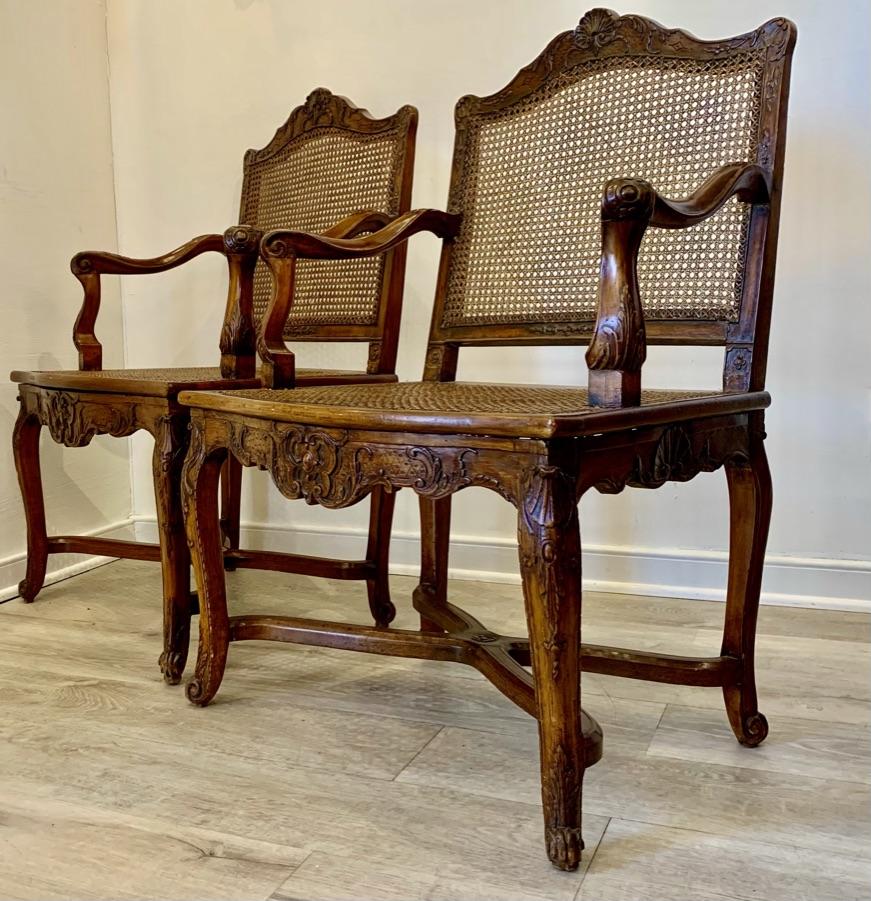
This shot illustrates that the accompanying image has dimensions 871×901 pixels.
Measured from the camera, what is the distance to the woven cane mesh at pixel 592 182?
55.0 inches

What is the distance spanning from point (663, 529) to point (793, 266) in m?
0.64

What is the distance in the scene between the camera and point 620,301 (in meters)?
1.06

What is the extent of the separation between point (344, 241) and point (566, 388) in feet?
1.34

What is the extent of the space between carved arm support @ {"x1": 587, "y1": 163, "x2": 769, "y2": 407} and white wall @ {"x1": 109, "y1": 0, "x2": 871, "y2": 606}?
102cm

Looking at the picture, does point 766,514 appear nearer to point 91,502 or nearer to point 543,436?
point 543,436

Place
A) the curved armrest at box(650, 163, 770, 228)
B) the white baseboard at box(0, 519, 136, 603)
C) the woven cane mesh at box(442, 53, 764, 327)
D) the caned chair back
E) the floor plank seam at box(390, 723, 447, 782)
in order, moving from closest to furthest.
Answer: the curved armrest at box(650, 163, 770, 228) → the floor plank seam at box(390, 723, 447, 782) → the woven cane mesh at box(442, 53, 764, 327) → the caned chair back → the white baseboard at box(0, 519, 136, 603)

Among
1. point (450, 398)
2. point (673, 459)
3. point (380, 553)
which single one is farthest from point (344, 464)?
point (380, 553)

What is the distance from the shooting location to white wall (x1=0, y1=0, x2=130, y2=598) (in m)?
2.20

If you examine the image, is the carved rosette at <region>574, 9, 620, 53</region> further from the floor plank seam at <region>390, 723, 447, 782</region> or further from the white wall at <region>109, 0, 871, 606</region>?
the floor plank seam at <region>390, 723, 447, 782</region>

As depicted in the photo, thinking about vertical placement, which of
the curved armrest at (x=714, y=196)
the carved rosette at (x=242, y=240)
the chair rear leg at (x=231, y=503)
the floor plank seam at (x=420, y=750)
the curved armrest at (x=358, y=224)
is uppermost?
the curved armrest at (x=714, y=196)

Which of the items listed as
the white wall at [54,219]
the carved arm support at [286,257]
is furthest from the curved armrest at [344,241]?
the white wall at [54,219]

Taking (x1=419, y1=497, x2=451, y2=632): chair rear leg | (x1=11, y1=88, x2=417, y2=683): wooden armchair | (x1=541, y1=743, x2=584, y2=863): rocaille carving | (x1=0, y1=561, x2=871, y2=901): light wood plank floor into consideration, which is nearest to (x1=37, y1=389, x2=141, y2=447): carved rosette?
(x1=11, y1=88, x2=417, y2=683): wooden armchair

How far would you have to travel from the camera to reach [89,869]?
1.05 meters

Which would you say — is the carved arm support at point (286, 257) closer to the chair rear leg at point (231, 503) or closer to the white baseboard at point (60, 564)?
the chair rear leg at point (231, 503)
